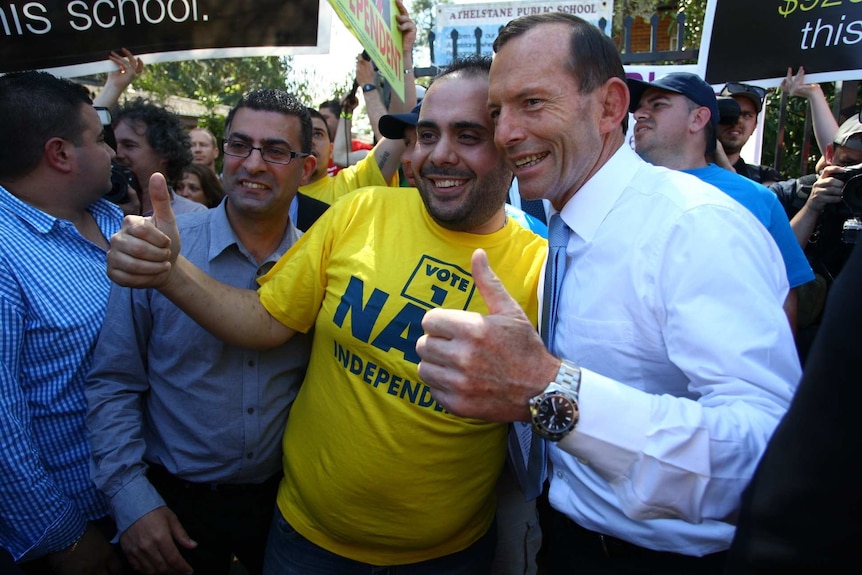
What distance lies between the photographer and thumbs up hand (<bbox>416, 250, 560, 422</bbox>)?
106cm

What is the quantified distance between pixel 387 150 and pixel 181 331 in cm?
199

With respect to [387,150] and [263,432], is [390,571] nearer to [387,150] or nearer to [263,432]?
[263,432]

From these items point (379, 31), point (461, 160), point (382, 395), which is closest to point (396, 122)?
point (379, 31)

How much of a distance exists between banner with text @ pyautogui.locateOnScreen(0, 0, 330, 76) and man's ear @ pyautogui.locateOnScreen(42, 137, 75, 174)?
793 mm

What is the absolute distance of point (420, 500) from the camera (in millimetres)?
1773

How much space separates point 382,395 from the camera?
1.77 metres

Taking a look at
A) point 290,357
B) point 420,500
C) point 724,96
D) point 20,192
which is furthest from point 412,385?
point 724,96

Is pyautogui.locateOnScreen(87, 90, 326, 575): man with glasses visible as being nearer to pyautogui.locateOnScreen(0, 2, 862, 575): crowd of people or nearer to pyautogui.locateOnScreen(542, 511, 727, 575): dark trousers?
pyautogui.locateOnScreen(0, 2, 862, 575): crowd of people

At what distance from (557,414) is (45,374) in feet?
5.61

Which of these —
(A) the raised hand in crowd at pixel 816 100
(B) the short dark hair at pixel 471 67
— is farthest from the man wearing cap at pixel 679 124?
(B) the short dark hair at pixel 471 67

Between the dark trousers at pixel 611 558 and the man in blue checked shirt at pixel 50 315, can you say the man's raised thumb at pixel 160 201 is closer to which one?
the man in blue checked shirt at pixel 50 315

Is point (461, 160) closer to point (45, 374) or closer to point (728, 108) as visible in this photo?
point (45, 374)

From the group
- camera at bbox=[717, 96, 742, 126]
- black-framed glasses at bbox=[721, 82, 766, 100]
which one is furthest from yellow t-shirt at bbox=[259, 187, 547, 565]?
black-framed glasses at bbox=[721, 82, 766, 100]

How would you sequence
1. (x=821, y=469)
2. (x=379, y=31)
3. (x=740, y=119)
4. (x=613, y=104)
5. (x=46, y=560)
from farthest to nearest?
(x=740, y=119) < (x=379, y=31) < (x=46, y=560) < (x=613, y=104) < (x=821, y=469)
